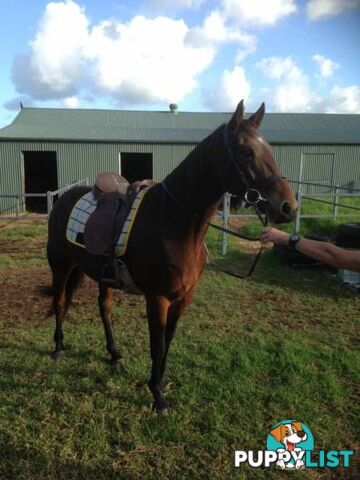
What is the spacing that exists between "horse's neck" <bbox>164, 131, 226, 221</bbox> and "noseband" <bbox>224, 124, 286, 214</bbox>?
11 cm

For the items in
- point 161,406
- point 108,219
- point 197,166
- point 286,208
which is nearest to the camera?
point 286,208

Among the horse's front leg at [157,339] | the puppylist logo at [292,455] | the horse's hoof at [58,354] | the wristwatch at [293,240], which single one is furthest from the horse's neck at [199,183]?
the horse's hoof at [58,354]

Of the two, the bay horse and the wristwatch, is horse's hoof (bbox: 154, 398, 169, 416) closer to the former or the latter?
the bay horse

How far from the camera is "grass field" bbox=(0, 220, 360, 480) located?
2.27m

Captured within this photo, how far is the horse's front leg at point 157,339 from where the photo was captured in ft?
8.34

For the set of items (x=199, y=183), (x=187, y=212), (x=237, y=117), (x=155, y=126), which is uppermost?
(x=155, y=126)

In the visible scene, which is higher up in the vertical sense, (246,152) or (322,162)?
(322,162)

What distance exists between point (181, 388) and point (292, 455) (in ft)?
3.15

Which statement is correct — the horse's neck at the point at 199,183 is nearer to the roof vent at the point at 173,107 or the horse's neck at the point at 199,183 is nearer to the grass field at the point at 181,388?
the grass field at the point at 181,388

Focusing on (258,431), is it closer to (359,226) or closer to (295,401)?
(295,401)

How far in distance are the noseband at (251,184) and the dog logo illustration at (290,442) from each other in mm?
A: 1559

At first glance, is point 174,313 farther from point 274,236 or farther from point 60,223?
point 60,223

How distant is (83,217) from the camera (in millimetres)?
3156

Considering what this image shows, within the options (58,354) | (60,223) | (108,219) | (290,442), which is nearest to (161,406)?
(290,442)
